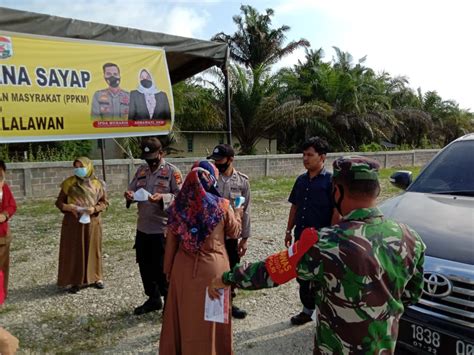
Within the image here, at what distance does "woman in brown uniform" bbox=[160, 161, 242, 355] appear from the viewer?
2.86m

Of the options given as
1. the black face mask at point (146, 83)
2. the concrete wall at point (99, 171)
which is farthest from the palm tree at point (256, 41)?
the black face mask at point (146, 83)

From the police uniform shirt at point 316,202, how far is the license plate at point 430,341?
1182mm

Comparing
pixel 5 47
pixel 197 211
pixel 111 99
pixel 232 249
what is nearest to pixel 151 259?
pixel 232 249

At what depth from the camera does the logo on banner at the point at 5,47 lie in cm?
353

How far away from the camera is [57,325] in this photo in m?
4.03

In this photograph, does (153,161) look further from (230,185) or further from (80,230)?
(80,230)

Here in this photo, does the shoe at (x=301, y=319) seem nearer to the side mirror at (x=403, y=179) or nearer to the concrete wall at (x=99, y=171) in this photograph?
the side mirror at (x=403, y=179)

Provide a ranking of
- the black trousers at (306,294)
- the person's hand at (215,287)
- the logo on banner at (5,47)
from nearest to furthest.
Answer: the person's hand at (215,287) → the logo on banner at (5,47) → the black trousers at (306,294)

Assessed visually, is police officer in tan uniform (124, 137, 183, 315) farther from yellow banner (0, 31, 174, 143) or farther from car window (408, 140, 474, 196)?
car window (408, 140, 474, 196)

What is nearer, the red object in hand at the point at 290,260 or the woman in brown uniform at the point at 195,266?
the red object in hand at the point at 290,260

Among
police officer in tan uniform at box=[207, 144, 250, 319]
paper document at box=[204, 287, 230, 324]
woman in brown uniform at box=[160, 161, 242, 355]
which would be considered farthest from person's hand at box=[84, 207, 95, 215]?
paper document at box=[204, 287, 230, 324]

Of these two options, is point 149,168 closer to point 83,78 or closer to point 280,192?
point 83,78

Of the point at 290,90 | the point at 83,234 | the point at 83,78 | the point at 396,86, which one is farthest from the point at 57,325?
the point at 396,86

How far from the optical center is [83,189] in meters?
4.87
